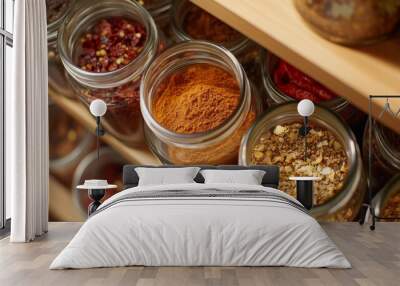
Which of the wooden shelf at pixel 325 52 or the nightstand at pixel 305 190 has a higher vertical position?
the wooden shelf at pixel 325 52

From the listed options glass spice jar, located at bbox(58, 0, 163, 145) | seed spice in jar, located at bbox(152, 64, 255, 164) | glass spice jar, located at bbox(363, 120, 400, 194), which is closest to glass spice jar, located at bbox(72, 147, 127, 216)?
glass spice jar, located at bbox(58, 0, 163, 145)

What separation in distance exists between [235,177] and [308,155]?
1.06 m

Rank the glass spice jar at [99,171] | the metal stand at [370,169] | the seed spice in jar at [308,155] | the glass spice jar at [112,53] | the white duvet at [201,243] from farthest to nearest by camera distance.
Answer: the glass spice jar at [99,171], the glass spice jar at [112,53], the seed spice in jar at [308,155], the metal stand at [370,169], the white duvet at [201,243]

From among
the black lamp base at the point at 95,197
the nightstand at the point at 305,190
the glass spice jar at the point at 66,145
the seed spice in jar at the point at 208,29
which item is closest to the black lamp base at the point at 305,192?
the nightstand at the point at 305,190

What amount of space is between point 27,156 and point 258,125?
2.54m

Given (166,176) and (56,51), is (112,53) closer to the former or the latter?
(56,51)

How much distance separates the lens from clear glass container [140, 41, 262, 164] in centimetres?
668

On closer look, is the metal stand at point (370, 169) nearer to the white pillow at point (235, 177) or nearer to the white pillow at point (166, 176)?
the white pillow at point (235, 177)

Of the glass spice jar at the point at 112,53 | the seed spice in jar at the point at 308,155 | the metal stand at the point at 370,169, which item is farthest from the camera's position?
the glass spice jar at the point at 112,53

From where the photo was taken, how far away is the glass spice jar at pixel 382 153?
679cm

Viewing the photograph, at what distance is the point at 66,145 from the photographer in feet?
23.2

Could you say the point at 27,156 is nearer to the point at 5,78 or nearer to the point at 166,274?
the point at 5,78

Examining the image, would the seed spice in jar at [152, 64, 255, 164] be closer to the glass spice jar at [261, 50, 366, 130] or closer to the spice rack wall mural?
the spice rack wall mural

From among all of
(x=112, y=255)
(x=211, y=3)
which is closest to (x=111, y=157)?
(x=211, y=3)
